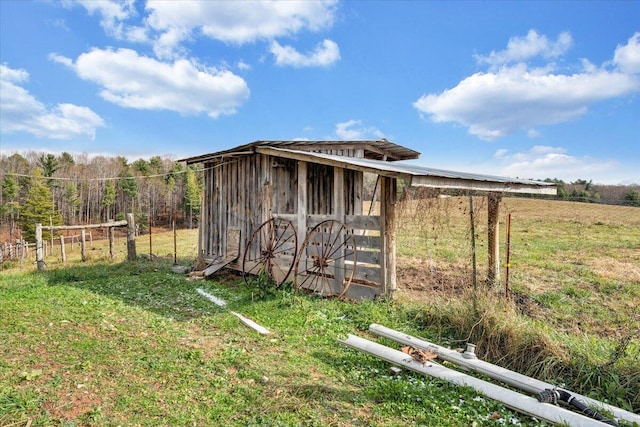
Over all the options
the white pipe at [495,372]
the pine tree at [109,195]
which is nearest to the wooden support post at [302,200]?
the white pipe at [495,372]

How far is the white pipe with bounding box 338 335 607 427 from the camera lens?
114 inches

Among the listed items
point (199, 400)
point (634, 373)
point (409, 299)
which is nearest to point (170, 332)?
point (199, 400)

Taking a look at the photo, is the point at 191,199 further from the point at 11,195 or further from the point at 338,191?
the point at 338,191

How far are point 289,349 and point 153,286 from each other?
5.07 meters

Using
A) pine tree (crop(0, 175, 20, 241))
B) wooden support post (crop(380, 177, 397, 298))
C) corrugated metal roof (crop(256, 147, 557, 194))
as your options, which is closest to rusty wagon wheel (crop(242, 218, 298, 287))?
corrugated metal roof (crop(256, 147, 557, 194))

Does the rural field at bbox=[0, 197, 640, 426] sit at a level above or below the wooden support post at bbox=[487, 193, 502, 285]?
below

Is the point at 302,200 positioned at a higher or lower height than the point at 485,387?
higher

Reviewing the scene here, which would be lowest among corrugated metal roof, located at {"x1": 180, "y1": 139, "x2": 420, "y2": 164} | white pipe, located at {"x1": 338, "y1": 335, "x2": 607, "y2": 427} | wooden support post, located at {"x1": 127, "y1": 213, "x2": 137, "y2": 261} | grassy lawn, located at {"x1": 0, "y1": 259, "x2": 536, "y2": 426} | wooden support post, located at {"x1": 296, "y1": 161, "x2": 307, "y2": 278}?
grassy lawn, located at {"x1": 0, "y1": 259, "x2": 536, "y2": 426}

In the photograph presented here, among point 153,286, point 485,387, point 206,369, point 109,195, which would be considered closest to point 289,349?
point 206,369

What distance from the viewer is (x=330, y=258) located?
6.96 meters

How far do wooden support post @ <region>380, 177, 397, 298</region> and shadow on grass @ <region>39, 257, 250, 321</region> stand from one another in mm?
2625

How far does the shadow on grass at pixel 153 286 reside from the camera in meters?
6.59

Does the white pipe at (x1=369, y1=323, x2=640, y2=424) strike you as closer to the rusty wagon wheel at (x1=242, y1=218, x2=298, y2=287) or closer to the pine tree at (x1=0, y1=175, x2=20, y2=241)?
the rusty wagon wheel at (x1=242, y1=218, x2=298, y2=287)

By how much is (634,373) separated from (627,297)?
153 inches
